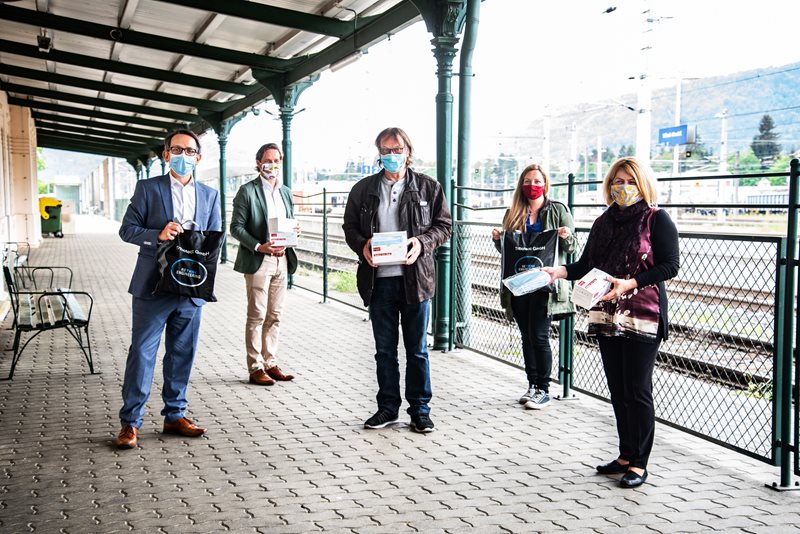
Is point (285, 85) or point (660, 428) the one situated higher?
point (285, 85)

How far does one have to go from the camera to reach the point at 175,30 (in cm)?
1202

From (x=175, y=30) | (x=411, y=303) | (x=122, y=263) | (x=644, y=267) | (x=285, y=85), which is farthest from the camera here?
(x=122, y=263)

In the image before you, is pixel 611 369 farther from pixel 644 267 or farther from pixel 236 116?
pixel 236 116

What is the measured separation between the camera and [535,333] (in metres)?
5.73

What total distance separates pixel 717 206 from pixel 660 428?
1.72 meters

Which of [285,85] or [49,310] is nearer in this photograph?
[49,310]

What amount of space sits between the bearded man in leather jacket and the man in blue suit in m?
0.98

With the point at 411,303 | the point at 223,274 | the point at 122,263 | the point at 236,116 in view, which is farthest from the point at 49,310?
the point at 122,263

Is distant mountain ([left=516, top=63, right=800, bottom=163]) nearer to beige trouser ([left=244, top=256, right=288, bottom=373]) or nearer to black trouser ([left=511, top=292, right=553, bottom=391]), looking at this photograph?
beige trouser ([left=244, top=256, right=288, bottom=373])

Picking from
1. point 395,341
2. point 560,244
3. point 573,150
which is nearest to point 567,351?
point 560,244

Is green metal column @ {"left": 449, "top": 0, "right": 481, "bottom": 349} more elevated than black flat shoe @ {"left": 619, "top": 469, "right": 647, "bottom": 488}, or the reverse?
green metal column @ {"left": 449, "top": 0, "right": 481, "bottom": 349}

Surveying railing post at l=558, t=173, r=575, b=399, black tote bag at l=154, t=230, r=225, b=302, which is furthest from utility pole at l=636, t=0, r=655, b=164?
black tote bag at l=154, t=230, r=225, b=302

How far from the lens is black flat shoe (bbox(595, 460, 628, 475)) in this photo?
4.42m

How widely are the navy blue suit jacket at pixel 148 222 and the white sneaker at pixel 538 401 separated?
2.51 metres
